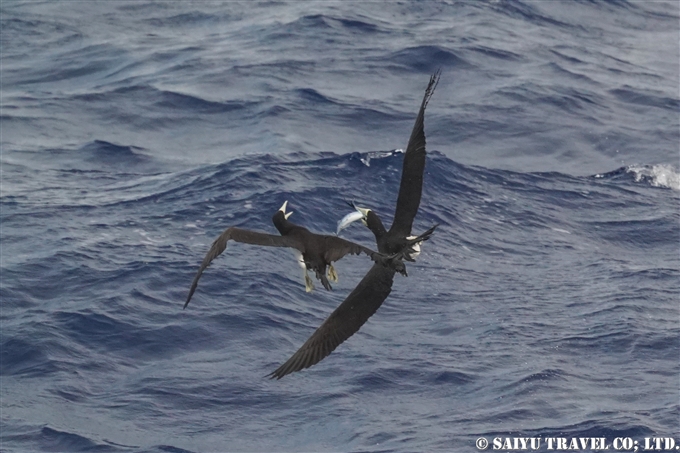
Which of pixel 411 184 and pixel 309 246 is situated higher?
pixel 411 184

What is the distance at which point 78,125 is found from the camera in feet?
90.7

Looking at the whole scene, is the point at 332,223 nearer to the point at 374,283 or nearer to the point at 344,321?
the point at 374,283

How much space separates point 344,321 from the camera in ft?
40.7

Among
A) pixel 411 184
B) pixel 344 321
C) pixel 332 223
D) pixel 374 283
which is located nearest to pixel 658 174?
pixel 332 223

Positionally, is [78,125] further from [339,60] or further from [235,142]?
[339,60]

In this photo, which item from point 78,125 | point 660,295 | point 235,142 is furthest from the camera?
point 78,125

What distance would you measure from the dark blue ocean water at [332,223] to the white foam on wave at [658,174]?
68mm

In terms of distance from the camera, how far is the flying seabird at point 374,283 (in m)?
11.9

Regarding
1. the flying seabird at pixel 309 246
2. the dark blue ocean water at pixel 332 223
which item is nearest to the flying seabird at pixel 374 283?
the flying seabird at pixel 309 246

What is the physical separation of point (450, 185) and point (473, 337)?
17.4 feet

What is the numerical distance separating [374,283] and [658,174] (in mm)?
14733

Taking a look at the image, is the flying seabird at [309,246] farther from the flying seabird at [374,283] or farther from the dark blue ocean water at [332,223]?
the dark blue ocean water at [332,223]

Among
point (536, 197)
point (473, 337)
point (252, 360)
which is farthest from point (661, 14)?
point (252, 360)

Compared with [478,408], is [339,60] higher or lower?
higher
